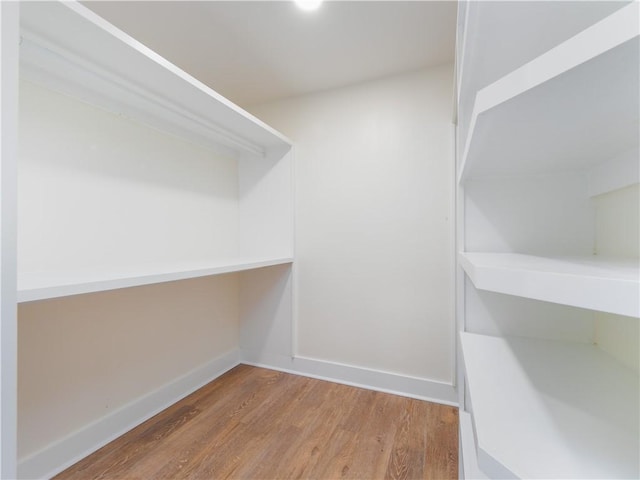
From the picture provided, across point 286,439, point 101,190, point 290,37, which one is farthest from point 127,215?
point 286,439

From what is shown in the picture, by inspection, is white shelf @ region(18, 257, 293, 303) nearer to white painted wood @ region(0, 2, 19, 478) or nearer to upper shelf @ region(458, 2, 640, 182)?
white painted wood @ region(0, 2, 19, 478)

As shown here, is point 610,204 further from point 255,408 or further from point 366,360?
point 255,408

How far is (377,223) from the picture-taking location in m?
1.88

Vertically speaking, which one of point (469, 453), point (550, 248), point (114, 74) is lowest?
point (469, 453)

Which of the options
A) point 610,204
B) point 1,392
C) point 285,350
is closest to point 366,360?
point 285,350

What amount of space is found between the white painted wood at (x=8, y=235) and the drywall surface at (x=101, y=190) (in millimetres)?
671

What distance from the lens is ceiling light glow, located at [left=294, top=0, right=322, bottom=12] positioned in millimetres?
1262

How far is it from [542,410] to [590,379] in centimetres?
20

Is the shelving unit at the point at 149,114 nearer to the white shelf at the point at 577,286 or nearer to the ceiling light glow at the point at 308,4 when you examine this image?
the ceiling light glow at the point at 308,4

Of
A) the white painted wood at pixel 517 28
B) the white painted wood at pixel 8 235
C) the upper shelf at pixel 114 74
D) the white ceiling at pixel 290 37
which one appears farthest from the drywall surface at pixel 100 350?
the white painted wood at pixel 517 28

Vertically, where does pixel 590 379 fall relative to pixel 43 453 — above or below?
above

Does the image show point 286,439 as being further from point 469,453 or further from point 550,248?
point 550,248

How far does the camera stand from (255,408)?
1.63m

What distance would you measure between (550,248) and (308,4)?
1410 millimetres
